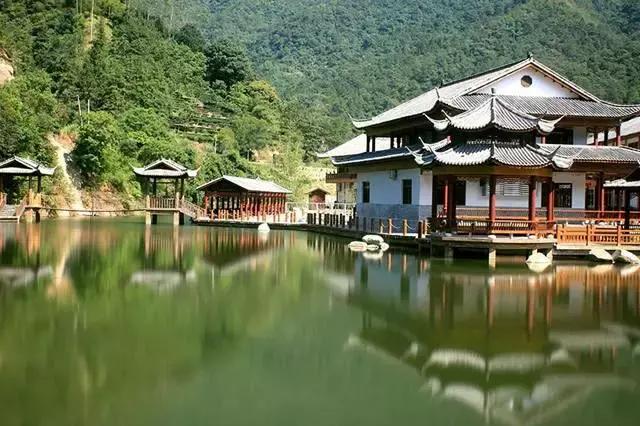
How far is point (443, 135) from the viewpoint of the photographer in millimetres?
30094

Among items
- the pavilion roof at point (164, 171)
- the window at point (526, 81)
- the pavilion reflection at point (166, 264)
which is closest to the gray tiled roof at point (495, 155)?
the window at point (526, 81)

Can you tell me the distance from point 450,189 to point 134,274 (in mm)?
11444

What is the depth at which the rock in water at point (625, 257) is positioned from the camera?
22883 mm

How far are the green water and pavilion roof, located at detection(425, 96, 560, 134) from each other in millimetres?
5810

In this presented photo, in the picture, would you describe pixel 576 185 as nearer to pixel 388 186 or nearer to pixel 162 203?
pixel 388 186

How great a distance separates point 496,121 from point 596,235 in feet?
17.2

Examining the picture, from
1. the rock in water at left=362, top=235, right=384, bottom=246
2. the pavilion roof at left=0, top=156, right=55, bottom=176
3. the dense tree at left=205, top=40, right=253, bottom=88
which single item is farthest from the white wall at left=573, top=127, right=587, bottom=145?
the dense tree at left=205, top=40, right=253, bottom=88

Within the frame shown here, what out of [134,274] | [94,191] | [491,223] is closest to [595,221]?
[491,223]

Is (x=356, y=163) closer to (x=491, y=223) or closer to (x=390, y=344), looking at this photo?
(x=491, y=223)

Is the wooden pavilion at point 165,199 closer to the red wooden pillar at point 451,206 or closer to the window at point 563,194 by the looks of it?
the red wooden pillar at point 451,206

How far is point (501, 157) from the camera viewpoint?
2291 centimetres

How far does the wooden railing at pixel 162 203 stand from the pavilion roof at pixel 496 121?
23.6m

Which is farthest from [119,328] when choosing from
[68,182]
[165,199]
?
[68,182]

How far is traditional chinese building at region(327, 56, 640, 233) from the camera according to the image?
23.4 metres
